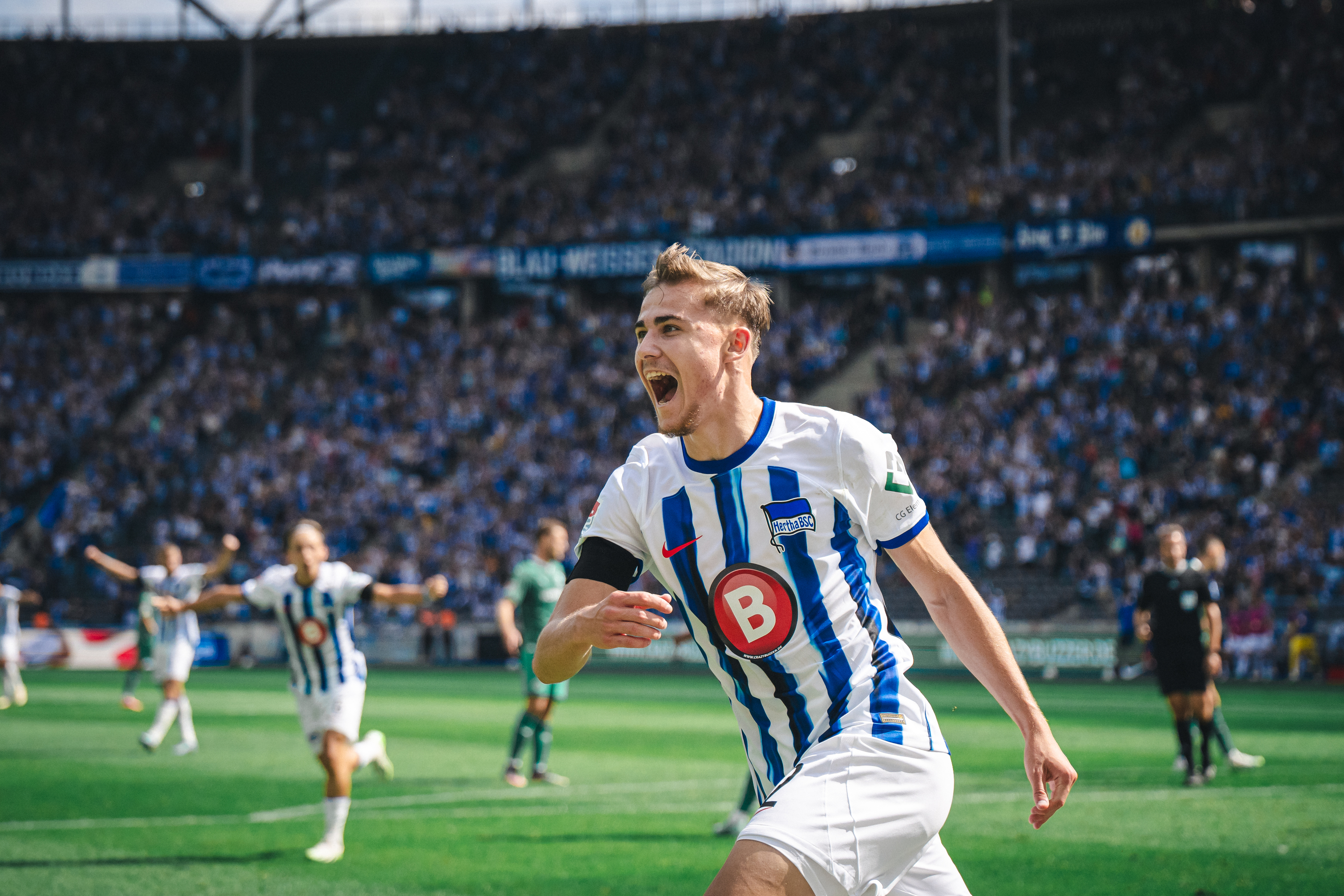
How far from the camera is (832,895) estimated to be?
12.0 feet

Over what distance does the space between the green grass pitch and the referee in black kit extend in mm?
534

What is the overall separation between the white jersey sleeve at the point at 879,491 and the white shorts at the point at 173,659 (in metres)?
15.0

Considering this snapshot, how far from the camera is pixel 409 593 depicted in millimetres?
10062

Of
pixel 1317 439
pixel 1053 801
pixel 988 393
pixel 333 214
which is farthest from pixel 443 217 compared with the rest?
pixel 1053 801

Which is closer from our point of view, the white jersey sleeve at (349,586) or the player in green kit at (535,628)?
the white jersey sleeve at (349,586)

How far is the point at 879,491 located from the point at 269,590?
7392 mm

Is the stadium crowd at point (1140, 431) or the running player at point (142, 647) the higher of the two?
the stadium crowd at point (1140, 431)

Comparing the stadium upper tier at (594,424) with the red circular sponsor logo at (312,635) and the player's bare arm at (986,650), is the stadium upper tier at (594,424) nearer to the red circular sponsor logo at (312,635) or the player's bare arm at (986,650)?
the red circular sponsor logo at (312,635)

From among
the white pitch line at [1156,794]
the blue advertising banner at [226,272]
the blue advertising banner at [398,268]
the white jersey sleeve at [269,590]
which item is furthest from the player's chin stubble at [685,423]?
the blue advertising banner at [226,272]

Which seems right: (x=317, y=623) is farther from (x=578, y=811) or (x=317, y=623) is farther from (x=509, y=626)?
(x=509, y=626)

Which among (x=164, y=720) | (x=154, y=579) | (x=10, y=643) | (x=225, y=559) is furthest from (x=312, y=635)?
(x=10, y=643)

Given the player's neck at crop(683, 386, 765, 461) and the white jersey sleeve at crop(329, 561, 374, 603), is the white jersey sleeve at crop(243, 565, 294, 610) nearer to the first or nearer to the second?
the white jersey sleeve at crop(329, 561, 374, 603)

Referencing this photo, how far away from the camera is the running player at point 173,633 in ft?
51.1

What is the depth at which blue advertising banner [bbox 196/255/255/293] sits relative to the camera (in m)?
46.9
